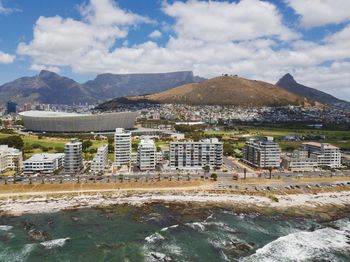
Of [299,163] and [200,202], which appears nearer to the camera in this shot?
[200,202]

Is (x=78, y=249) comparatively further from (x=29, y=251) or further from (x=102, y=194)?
(x=102, y=194)

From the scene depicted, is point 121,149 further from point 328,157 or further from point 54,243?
point 328,157

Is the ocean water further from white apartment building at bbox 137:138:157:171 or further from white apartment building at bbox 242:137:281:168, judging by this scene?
white apartment building at bbox 242:137:281:168

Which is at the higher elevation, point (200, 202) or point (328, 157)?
point (328, 157)

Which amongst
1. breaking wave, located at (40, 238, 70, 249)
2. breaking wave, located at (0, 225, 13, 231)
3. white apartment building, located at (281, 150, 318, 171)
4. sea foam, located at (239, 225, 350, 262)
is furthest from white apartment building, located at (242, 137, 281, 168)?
breaking wave, located at (0, 225, 13, 231)

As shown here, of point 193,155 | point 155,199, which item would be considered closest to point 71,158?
point 155,199

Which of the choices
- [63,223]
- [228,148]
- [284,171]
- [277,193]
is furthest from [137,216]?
[228,148]

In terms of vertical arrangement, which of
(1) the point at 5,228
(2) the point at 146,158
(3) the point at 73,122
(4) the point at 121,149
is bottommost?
(1) the point at 5,228
